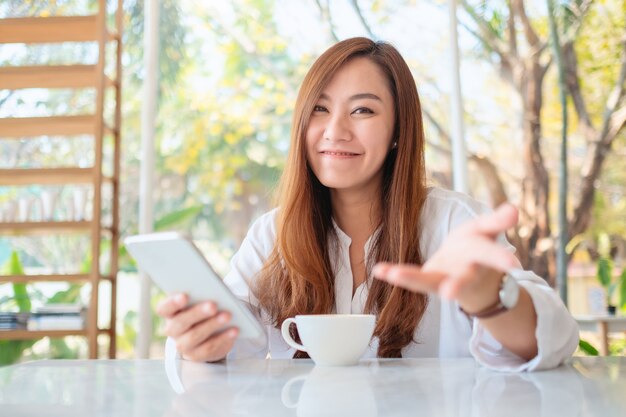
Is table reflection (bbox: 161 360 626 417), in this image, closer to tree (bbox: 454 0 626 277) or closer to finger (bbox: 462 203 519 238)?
finger (bbox: 462 203 519 238)

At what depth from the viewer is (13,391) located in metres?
0.88

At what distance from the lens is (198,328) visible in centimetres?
109

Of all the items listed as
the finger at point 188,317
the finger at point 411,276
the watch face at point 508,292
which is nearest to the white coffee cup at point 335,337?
the finger at point 188,317

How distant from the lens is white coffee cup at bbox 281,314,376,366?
1.05 metres

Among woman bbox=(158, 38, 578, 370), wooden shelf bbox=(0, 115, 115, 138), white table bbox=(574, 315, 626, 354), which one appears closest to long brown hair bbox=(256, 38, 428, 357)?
woman bbox=(158, 38, 578, 370)

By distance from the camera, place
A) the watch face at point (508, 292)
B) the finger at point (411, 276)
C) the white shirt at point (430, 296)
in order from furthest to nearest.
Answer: the white shirt at point (430, 296)
the watch face at point (508, 292)
the finger at point (411, 276)

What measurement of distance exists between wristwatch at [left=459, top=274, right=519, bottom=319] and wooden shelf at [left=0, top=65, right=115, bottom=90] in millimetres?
3060

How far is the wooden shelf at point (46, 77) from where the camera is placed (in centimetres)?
359

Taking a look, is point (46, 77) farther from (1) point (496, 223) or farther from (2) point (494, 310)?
(1) point (496, 223)

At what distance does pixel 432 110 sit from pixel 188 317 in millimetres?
3872

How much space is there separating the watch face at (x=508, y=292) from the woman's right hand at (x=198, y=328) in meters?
0.41

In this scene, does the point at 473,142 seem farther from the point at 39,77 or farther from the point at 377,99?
the point at 377,99

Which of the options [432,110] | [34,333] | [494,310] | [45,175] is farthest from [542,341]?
[432,110]

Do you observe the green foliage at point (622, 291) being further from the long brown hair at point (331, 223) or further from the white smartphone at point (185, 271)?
the white smartphone at point (185, 271)
